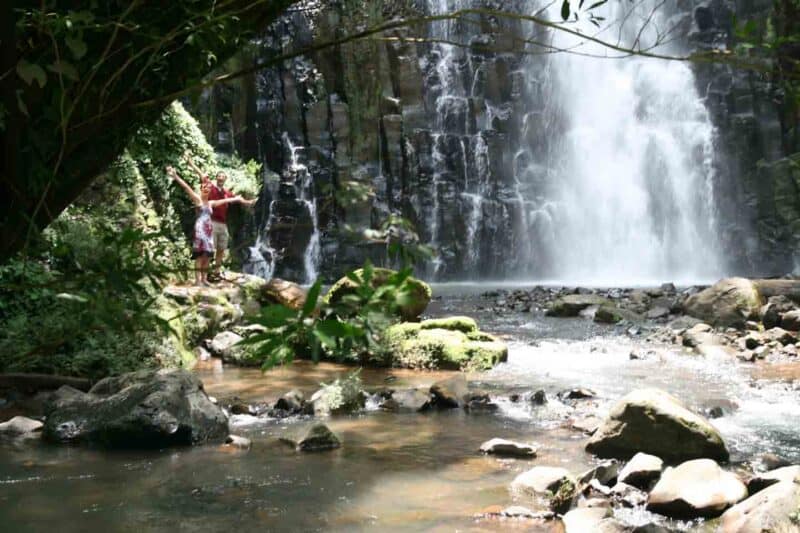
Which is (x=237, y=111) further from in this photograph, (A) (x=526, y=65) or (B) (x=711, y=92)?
(B) (x=711, y=92)

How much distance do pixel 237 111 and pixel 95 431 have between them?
2037cm

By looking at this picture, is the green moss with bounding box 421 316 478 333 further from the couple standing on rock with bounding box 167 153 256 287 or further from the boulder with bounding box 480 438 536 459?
the boulder with bounding box 480 438 536 459

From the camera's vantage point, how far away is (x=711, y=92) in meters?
28.7

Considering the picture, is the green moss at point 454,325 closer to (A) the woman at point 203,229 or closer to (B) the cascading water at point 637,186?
(A) the woman at point 203,229

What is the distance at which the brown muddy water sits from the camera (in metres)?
4.18

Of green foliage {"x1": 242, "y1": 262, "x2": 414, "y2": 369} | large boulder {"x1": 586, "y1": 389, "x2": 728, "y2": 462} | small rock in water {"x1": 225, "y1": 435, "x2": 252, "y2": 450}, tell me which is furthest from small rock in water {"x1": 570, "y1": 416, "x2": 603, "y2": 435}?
green foliage {"x1": 242, "y1": 262, "x2": 414, "y2": 369}

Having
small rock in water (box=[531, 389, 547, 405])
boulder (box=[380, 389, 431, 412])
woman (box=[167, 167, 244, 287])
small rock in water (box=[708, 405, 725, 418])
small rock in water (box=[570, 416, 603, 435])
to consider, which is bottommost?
small rock in water (box=[708, 405, 725, 418])

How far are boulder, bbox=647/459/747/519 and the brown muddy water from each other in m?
0.10

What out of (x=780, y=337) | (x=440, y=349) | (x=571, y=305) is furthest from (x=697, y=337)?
(x=440, y=349)

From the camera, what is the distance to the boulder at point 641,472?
463 cm

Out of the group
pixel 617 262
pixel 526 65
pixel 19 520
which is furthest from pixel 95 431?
pixel 526 65

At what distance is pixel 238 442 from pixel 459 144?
22.9 m

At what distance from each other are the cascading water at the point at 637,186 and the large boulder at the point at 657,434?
21.6 m

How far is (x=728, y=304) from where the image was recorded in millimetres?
12891
